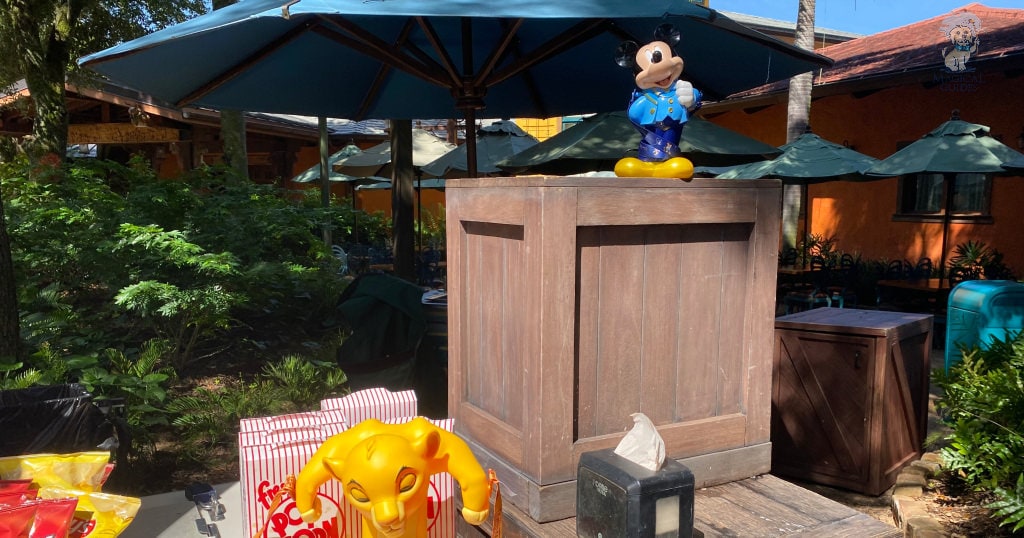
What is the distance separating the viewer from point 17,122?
42.8 ft

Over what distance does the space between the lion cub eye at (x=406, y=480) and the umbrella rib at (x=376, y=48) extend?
240 cm

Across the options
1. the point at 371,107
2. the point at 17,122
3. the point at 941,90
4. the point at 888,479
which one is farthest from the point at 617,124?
the point at 17,122

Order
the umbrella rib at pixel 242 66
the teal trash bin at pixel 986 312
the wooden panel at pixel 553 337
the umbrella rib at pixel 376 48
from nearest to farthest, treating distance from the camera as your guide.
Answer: the wooden panel at pixel 553 337, the umbrella rib at pixel 376 48, the umbrella rib at pixel 242 66, the teal trash bin at pixel 986 312

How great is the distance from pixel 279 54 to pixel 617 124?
8.92 ft

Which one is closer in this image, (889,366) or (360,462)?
(360,462)

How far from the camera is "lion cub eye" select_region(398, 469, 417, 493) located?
1735 millimetres

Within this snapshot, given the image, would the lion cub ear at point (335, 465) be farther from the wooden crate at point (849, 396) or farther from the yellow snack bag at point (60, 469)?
the wooden crate at point (849, 396)

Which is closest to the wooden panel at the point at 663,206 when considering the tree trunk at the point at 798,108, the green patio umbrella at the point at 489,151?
the green patio umbrella at the point at 489,151

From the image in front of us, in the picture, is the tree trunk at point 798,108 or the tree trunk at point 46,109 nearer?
the tree trunk at point 46,109

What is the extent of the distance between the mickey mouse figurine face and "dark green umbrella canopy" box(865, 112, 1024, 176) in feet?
20.8

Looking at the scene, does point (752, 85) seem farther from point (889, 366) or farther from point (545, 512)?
point (545, 512)

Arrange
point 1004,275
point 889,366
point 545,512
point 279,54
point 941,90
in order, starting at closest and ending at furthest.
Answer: point 545,512, point 889,366, point 279,54, point 1004,275, point 941,90

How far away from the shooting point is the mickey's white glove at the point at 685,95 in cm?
236

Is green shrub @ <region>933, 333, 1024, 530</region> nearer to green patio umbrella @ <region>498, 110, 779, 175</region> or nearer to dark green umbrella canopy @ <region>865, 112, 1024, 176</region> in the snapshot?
green patio umbrella @ <region>498, 110, 779, 175</region>
